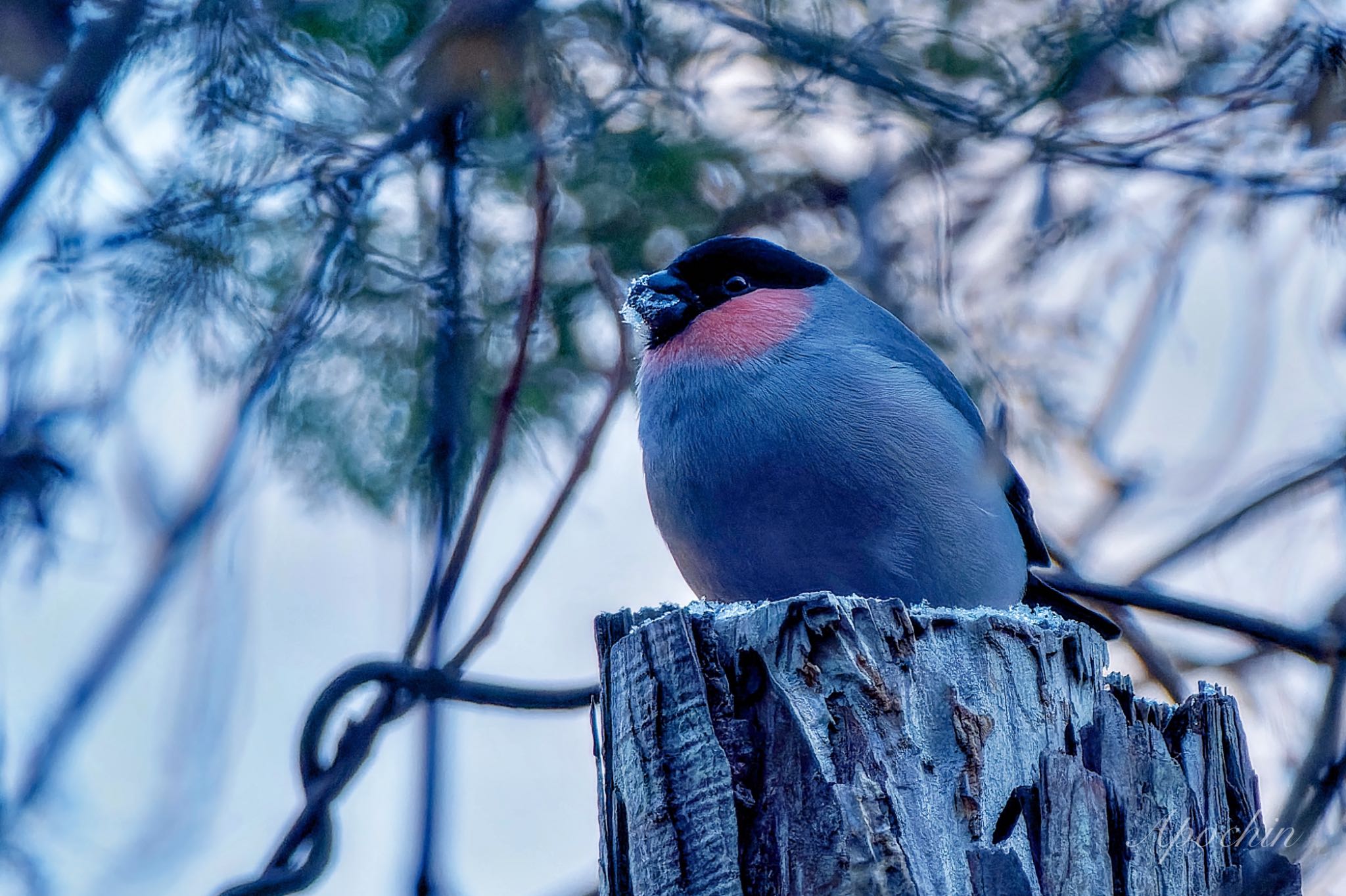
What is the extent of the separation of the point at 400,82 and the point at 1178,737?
2.42 m

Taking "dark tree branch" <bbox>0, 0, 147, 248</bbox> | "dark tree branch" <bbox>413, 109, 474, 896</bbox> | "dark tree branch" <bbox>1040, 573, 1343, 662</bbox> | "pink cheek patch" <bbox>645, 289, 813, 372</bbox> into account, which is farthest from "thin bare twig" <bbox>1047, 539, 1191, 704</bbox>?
"dark tree branch" <bbox>0, 0, 147, 248</bbox>

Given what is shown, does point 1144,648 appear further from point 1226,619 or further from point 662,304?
point 662,304

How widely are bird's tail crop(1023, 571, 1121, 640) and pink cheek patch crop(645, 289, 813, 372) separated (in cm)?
98

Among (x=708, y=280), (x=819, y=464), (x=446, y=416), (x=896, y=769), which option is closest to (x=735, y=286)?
(x=708, y=280)

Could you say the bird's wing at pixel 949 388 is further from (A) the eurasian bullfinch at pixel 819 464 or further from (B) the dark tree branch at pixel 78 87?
(B) the dark tree branch at pixel 78 87

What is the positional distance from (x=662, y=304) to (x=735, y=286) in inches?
9.1

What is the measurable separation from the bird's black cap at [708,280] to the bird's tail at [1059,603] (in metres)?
1.09

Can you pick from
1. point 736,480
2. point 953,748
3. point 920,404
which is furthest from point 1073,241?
point 953,748

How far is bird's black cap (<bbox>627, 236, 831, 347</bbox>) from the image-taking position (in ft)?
12.8

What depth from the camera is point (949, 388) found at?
12.6 ft

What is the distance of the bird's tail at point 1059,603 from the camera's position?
147 inches

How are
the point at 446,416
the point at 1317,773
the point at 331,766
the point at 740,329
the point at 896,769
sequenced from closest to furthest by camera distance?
the point at 896,769 → the point at 1317,773 → the point at 331,766 → the point at 446,416 → the point at 740,329

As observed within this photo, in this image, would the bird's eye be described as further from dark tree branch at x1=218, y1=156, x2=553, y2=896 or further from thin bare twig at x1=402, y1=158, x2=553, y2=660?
dark tree branch at x1=218, y1=156, x2=553, y2=896

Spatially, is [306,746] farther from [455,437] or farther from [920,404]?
[920,404]
